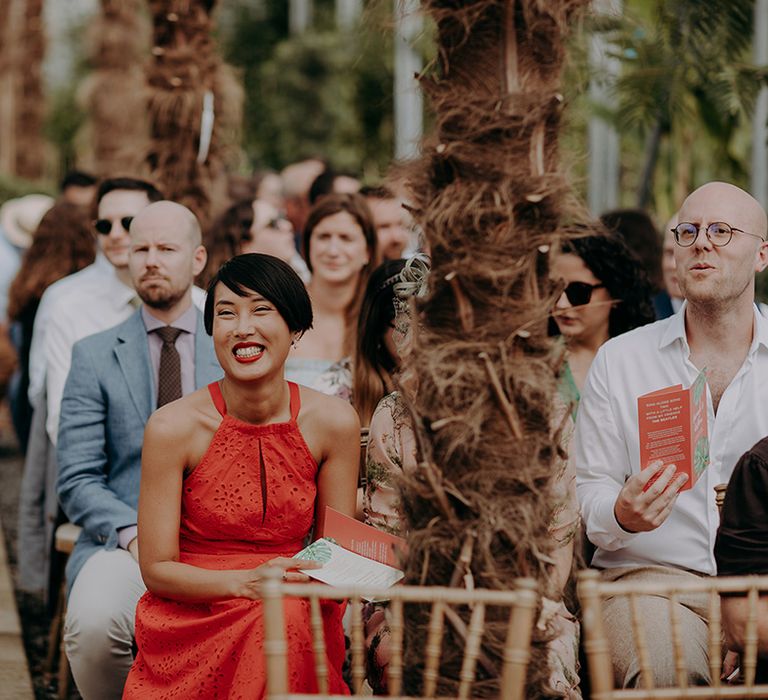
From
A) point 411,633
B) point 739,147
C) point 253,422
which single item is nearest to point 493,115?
point 411,633

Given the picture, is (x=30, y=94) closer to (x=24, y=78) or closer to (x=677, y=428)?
(x=24, y=78)

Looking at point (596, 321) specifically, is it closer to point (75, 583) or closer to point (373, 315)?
point (373, 315)

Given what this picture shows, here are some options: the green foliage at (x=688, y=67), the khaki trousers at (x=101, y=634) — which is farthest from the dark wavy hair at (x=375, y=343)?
the green foliage at (x=688, y=67)

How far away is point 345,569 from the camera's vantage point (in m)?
3.35

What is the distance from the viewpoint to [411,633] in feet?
9.47

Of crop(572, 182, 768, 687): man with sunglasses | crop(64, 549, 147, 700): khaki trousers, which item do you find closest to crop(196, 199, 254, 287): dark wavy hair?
crop(64, 549, 147, 700): khaki trousers

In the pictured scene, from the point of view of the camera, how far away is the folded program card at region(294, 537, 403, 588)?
3.28m

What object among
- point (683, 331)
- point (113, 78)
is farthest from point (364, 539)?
point (113, 78)

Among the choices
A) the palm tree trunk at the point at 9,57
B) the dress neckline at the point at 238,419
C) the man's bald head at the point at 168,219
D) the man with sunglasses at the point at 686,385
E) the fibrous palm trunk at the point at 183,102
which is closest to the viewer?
the dress neckline at the point at 238,419

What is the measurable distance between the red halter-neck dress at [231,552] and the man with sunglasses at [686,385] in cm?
92

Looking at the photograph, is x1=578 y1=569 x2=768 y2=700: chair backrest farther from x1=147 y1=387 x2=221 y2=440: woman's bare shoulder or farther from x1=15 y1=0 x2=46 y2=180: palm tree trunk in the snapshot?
x1=15 y1=0 x2=46 y2=180: palm tree trunk

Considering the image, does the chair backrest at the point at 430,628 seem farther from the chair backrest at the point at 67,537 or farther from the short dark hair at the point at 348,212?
the short dark hair at the point at 348,212

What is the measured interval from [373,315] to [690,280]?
4.28 feet

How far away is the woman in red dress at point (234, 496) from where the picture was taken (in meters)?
3.60
